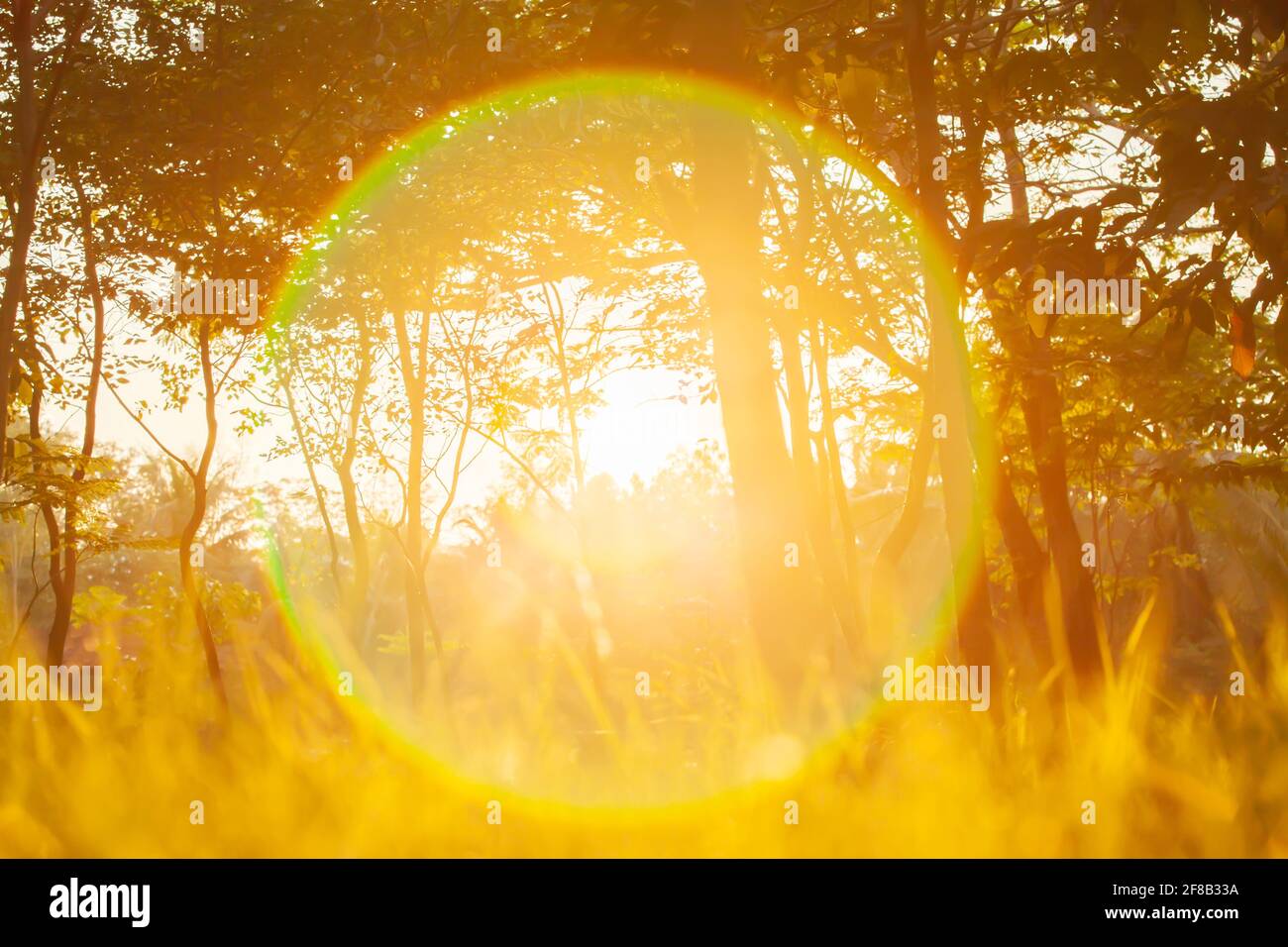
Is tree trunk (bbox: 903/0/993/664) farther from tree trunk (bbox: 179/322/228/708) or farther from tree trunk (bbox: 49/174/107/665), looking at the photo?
tree trunk (bbox: 49/174/107/665)

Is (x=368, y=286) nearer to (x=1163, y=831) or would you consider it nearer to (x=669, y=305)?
(x=669, y=305)

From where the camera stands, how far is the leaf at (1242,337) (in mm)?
3232

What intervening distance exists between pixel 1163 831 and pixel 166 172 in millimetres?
12034

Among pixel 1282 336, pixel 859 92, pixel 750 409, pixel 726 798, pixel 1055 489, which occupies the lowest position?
pixel 726 798

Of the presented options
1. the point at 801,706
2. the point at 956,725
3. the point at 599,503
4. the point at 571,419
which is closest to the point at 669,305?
the point at 571,419

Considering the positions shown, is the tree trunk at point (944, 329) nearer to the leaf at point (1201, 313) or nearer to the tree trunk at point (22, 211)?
the leaf at point (1201, 313)

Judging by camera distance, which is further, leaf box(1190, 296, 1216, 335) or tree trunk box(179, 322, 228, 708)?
tree trunk box(179, 322, 228, 708)

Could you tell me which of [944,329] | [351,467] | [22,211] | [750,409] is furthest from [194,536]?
[351,467]

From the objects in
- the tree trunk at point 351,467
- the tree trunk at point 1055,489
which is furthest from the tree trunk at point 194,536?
the tree trunk at point 1055,489

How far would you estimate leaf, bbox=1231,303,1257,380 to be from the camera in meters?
3.23

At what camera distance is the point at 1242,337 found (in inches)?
127

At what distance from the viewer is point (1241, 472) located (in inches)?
478

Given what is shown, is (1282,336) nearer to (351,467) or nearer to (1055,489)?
(1055,489)

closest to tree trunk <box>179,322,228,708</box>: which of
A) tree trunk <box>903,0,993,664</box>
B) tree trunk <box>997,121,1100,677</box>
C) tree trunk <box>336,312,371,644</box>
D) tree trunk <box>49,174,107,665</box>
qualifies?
tree trunk <box>49,174,107,665</box>
